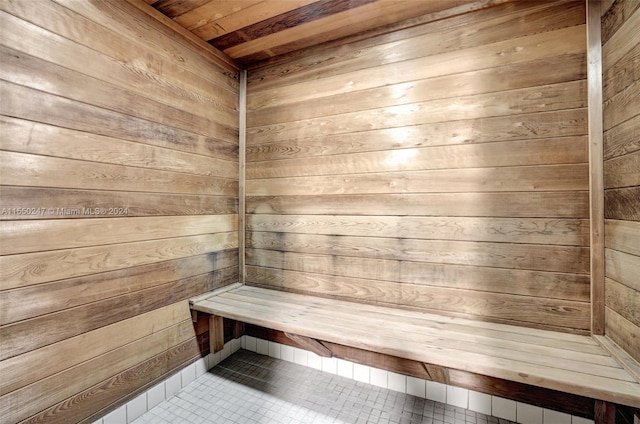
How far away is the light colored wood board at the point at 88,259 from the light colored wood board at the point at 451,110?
1.09 meters

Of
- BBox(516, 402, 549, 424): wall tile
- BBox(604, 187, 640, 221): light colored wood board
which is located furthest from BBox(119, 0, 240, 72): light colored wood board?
BBox(516, 402, 549, 424): wall tile

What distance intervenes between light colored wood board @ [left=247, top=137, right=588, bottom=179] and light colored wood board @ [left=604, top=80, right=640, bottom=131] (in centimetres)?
13

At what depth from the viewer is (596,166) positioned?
144cm

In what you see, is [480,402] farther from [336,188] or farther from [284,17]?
[284,17]

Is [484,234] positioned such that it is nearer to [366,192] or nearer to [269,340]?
[366,192]

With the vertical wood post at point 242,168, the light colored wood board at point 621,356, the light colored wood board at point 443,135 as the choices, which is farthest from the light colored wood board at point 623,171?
the vertical wood post at point 242,168

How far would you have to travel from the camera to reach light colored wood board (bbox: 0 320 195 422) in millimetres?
1208

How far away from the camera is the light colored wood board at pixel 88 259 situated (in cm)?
121

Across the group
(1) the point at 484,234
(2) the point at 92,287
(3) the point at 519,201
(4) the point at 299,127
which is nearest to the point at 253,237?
(4) the point at 299,127

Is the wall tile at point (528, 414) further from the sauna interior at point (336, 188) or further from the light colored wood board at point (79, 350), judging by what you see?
the light colored wood board at point (79, 350)

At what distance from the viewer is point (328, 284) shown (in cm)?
209

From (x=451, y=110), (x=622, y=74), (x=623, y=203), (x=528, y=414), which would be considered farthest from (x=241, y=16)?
(x=528, y=414)

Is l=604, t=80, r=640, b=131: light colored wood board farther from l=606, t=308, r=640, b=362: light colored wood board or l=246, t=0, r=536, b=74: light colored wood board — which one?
l=606, t=308, r=640, b=362: light colored wood board

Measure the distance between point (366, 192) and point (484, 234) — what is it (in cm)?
74
